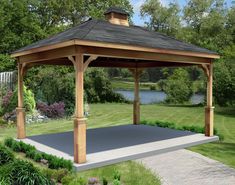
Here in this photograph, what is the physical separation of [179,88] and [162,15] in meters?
21.6

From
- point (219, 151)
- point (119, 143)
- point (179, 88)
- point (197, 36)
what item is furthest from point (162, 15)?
point (219, 151)

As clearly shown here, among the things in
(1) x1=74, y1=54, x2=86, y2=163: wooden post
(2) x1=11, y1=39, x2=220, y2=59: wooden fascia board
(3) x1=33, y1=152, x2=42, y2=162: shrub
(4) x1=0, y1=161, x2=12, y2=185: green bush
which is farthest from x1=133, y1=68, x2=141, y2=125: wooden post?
(4) x1=0, y1=161, x2=12, y2=185: green bush

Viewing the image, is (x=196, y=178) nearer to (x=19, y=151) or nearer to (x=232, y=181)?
(x=232, y=181)

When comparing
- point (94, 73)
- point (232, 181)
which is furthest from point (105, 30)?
point (94, 73)

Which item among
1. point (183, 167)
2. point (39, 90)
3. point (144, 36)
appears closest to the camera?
point (183, 167)

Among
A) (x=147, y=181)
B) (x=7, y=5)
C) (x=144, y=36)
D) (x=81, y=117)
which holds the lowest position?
(x=147, y=181)

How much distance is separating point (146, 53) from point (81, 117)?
296 centimetres

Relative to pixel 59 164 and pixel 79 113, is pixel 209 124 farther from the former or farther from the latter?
pixel 59 164

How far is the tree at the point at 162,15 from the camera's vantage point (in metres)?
48.1

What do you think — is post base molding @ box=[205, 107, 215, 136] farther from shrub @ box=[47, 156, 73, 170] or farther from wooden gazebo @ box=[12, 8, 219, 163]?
shrub @ box=[47, 156, 73, 170]

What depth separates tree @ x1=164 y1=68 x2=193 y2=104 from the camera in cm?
2916

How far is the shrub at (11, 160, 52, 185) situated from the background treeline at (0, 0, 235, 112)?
12219 mm

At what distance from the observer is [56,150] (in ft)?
32.2

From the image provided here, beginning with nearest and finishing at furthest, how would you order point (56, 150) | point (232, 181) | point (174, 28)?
point (232, 181), point (56, 150), point (174, 28)
